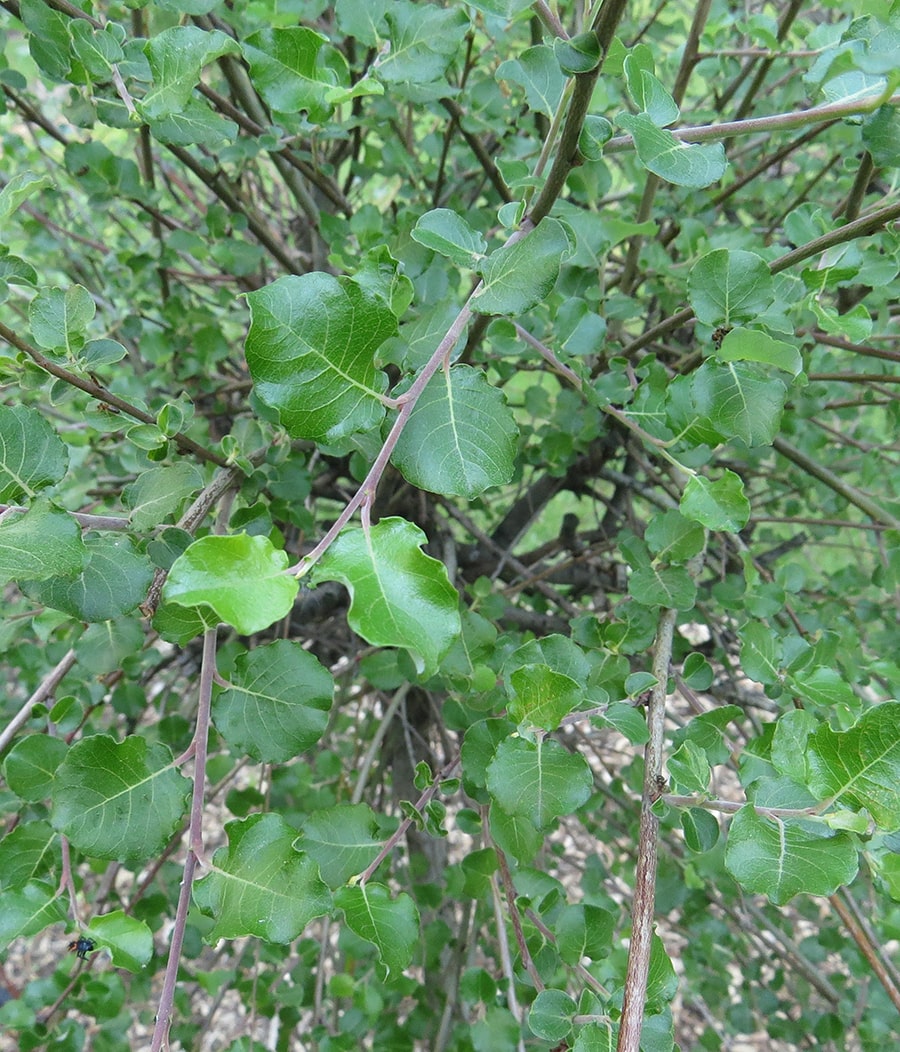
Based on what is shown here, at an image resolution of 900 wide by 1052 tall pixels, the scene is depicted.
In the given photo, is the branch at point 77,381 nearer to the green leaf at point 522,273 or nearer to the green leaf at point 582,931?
the green leaf at point 522,273

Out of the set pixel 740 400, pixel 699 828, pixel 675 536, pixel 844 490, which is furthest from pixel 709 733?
pixel 844 490

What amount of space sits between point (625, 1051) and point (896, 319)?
1.29 metres

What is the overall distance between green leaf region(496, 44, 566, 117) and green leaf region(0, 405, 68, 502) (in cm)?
49

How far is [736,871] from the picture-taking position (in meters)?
0.57

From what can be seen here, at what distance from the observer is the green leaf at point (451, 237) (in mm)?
613

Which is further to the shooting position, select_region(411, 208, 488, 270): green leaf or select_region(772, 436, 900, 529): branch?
select_region(772, 436, 900, 529): branch

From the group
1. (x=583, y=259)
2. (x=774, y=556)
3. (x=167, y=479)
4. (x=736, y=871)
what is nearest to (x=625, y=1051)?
(x=736, y=871)

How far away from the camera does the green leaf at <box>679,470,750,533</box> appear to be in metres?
0.68

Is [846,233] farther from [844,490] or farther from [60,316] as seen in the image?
[60,316]

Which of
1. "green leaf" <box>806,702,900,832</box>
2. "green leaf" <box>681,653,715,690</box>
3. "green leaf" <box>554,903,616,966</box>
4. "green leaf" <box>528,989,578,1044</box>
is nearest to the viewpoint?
"green leaf" <box>806,702,900,832</box>

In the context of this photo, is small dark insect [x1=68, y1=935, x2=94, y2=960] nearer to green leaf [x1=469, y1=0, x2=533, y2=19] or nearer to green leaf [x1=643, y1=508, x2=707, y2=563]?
green leaf [x1=643, y1=508, x2=707, y2=563]

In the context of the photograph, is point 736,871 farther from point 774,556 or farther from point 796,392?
point 774,556

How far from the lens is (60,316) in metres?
0.69

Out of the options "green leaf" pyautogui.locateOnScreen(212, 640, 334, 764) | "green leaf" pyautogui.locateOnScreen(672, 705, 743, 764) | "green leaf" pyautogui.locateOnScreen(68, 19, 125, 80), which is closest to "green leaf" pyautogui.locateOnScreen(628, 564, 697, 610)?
"green leaf" pyautogui.locateOnScreen(672, 705, 743, 764)
